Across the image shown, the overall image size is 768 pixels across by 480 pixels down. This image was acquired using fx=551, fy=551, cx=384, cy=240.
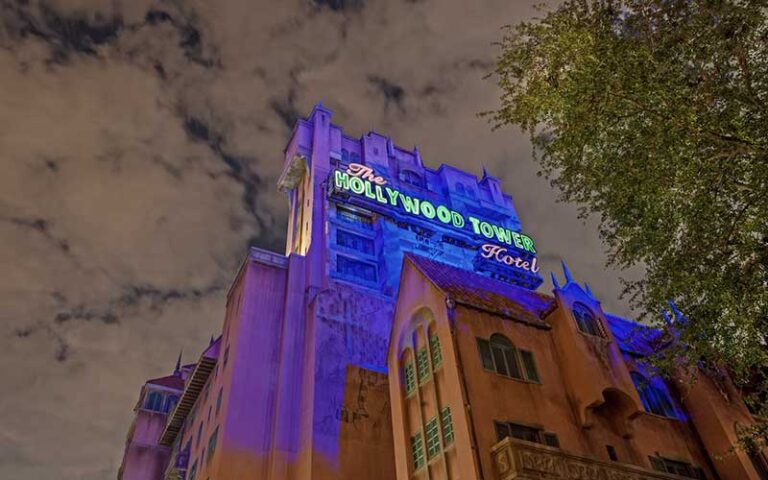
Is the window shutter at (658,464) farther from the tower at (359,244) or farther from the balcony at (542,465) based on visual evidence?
the tower at (359,244)

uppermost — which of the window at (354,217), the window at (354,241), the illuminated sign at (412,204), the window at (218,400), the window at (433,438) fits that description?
the illuminated sign at (412,204)

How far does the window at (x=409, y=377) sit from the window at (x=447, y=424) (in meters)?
3.13

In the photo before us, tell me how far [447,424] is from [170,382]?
2102 inches

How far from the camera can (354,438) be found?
38500 millimetres

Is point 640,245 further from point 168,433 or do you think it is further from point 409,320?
point 168,433

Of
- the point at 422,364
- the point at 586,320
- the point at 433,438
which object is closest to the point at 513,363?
the point at 422,364

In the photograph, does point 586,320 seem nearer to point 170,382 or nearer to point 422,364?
point 422,364

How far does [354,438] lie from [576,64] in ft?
94.8

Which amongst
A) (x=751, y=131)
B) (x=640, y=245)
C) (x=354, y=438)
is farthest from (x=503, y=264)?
(x=751, y=131)

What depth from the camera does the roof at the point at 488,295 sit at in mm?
28312

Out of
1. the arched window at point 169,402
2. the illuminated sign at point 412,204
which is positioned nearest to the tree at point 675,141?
the illuminated sign at point 412,204

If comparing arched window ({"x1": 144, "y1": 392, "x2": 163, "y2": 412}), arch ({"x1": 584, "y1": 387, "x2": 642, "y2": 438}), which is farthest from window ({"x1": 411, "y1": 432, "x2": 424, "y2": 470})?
arched window ({"x1": 144, "y1": 392, "x2": 163, "y2": 412})

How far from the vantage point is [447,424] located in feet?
81.3

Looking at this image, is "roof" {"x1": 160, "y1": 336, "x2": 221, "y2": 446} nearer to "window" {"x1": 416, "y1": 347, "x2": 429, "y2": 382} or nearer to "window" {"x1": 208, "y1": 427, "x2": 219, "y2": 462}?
"window" {"x1": 208, "y1": 427, "x2": 219, "y2": 462}
